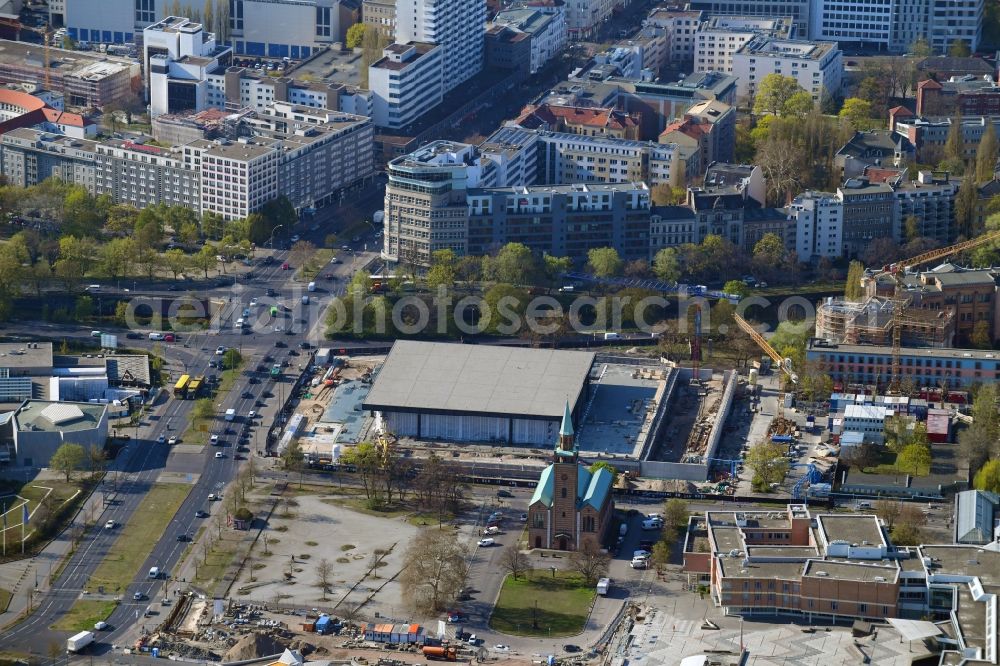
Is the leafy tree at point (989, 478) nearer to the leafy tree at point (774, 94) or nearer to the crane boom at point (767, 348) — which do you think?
the crane boom at point (767, 348)

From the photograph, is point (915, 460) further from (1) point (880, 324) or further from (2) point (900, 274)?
(2) point (900, 274)

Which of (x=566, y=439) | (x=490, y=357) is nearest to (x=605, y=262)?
(x=490, y=357)

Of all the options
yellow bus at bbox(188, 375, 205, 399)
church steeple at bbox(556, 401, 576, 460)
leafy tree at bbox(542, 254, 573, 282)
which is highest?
church steeple at bbox(556, 401, 576, 460)

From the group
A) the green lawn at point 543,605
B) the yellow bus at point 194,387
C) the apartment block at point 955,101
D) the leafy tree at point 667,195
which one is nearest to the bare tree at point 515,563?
the green lawn at point 543,605

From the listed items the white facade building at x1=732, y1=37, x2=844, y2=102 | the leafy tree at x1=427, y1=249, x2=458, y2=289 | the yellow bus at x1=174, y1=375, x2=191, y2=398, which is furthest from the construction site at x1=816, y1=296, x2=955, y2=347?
the white facade building at x1=732, y1=37, x2=844, y2=102

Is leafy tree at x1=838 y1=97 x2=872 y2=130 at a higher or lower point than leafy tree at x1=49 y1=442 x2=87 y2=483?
higher

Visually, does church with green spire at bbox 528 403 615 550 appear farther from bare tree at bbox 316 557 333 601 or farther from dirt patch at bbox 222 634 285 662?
dirt patch at bbox 222 634 285 662

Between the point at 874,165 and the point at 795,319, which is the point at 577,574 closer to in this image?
the point at 795,319
